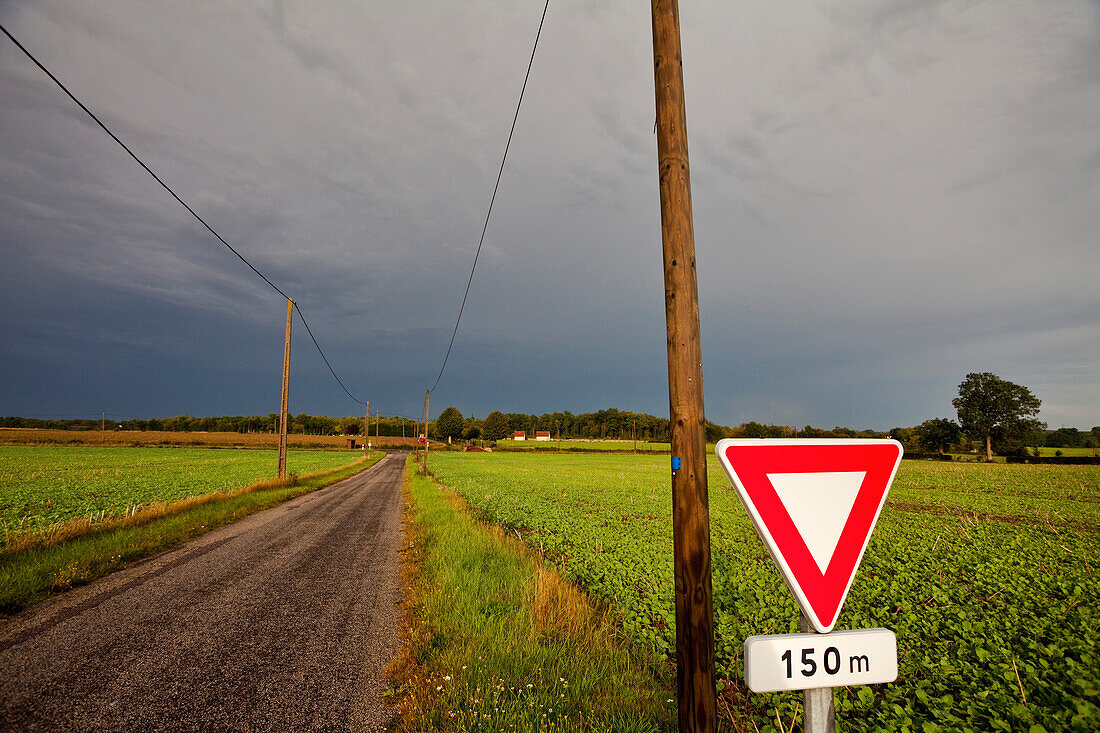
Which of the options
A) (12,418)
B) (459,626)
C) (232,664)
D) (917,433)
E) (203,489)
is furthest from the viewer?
(12,418)

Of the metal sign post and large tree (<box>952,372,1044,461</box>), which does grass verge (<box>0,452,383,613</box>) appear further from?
large tree (<box>952,372,1044,461</box>)

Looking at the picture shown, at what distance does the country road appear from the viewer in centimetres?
371

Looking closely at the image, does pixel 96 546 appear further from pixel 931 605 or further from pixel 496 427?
pixel 496 427

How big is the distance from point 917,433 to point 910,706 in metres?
127

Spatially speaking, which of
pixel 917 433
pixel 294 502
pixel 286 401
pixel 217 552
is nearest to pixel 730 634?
pixel 217 552

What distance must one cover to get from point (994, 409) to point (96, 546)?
122 metres

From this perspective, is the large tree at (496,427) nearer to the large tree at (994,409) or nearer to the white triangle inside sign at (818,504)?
the large tree at (994,409)

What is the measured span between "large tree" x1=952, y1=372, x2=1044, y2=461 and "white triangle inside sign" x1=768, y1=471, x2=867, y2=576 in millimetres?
112539

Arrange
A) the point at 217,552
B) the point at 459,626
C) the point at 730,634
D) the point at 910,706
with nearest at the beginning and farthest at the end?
the point at 910,706
the point at 459,626
the point at 730,634
the point at 217,552

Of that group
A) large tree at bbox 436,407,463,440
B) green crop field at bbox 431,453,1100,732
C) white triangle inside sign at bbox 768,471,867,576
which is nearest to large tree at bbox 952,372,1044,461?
green crop field at bbox 431,453,1100,732

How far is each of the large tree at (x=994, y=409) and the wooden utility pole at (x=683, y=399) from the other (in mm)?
112102

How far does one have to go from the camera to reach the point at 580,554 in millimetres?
9844

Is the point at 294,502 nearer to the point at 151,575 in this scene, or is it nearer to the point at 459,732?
the point at 151,575

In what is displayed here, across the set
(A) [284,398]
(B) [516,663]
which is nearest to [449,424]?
(A) [284,398]
